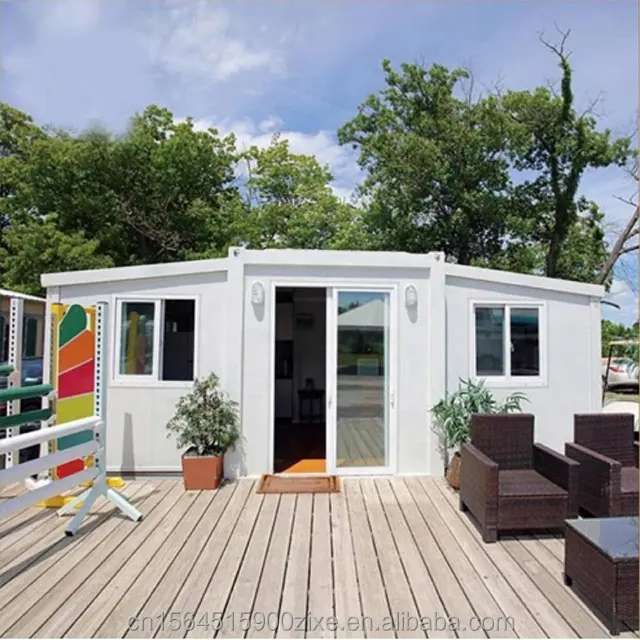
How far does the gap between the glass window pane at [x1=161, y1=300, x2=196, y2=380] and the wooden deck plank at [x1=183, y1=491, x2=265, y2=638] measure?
1783 mm

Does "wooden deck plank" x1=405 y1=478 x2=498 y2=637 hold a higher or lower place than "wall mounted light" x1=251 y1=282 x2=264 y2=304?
lower

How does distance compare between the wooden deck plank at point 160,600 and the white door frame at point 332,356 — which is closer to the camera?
the wooden deck plank at point 160,600

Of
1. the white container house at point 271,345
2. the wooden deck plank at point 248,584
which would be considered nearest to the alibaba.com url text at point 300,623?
the wooden deck plank at point 248,584

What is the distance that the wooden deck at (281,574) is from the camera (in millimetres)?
2619

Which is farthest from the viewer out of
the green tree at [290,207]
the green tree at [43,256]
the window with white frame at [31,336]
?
the green tree at [290,207]

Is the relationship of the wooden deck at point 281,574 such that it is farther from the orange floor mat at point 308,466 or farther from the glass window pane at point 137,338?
the glass window pane at point 137,338

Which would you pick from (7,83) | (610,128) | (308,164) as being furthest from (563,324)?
(308,164)

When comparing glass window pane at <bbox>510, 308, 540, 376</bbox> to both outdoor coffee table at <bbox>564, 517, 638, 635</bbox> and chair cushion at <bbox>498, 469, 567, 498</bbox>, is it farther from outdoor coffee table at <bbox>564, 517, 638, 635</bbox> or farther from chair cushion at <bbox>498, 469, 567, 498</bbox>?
outdoor coffee table at <bbox>564, 517, 638, 635</bbox>

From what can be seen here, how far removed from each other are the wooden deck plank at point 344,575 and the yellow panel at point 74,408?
250 cm

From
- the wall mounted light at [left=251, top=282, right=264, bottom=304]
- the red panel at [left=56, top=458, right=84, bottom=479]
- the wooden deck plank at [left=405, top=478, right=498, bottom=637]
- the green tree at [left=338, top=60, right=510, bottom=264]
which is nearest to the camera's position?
the wooden deck plank at [left=405, top=478, right=498, bottom=637]

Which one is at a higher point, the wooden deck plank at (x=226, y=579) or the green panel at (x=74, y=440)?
the green panel at (x=74, y=440)

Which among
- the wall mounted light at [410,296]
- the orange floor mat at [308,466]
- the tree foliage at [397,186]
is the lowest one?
the orange floor mat at [308,466]

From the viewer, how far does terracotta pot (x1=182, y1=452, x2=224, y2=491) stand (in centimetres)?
484

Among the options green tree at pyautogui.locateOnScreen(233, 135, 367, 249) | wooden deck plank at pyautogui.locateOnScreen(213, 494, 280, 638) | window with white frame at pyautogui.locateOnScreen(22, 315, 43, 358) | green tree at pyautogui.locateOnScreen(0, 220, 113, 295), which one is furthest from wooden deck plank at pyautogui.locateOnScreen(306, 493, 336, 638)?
green tree at pyautogui.locateOnScreen(233, 135, 367, 249)
